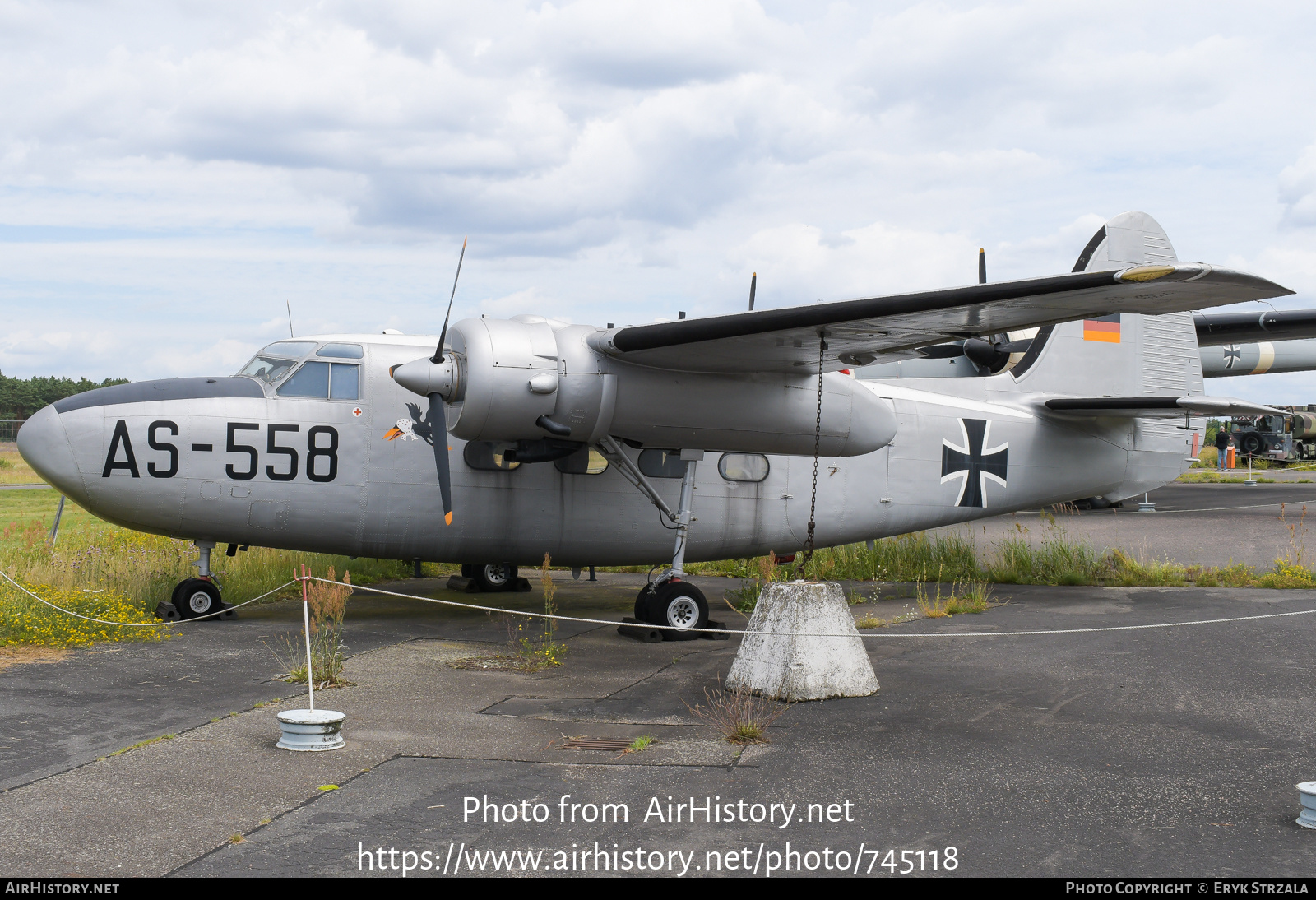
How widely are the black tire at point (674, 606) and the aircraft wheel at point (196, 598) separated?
16.0ft

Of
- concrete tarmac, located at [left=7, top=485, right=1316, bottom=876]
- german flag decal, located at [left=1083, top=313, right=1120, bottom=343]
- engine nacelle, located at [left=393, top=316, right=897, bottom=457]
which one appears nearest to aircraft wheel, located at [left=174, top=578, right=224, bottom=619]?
concrete tarmac, located at [left=7, top=485, right=1316, bottom=876]

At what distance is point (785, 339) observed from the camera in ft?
30.8

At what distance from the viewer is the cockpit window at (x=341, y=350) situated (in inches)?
436

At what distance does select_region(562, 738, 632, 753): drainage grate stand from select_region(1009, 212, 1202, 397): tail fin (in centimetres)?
1040

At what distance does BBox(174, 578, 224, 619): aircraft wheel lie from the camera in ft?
36.3

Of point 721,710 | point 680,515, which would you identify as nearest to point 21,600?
point 680,515

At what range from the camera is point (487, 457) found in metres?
11.4

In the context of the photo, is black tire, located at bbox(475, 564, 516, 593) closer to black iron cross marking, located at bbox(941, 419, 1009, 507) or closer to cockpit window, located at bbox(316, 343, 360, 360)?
cockpit window, located at bbox(316, 343, 360, 360)

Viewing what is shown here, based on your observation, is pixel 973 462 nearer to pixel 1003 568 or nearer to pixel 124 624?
pixel 1003 568

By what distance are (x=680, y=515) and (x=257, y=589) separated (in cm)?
626

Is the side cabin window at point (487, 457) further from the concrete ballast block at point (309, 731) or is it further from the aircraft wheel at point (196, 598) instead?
the concrete ballast block at point (309, 731)

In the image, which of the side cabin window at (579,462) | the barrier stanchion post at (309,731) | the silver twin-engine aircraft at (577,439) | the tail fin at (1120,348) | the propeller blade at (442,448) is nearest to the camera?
the barrier stanchion post at (309,731)

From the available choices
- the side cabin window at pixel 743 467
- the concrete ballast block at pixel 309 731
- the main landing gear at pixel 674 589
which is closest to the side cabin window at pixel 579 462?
the main landing gear at pixel 674 589

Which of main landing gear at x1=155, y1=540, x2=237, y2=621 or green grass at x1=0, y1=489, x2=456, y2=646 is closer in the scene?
green grass at x1=0, y1=489, x2=456, y2=646
